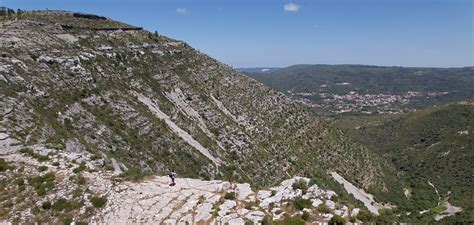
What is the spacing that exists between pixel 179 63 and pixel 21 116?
40.1 meters

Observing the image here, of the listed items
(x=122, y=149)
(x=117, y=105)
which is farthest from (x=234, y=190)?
(x=117, y=105)

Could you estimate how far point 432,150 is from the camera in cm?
13188

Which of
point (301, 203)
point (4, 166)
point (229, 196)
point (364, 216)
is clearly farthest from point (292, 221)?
point (4, 166)

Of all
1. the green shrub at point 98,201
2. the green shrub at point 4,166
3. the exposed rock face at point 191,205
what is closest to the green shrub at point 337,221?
the exposed rock face at point 191,205

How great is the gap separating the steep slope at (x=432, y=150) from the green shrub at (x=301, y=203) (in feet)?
234

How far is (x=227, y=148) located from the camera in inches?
2062

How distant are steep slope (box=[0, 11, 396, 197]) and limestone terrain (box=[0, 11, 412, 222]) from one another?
19 centimetres

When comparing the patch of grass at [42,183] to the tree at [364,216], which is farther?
the patch of grass at [42,183]

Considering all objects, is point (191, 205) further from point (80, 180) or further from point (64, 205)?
point (80, 180)

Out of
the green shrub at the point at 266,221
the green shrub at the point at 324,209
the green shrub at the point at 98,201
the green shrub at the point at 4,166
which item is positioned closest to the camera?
the green shrub at the point at 266,221

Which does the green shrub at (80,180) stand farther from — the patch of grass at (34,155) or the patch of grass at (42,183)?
the patch of grass at (34,155)

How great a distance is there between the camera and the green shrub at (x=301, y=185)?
18688 millimetres

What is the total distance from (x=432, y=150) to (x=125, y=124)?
12735 centimetres

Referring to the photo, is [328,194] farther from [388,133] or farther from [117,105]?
[388,133]
